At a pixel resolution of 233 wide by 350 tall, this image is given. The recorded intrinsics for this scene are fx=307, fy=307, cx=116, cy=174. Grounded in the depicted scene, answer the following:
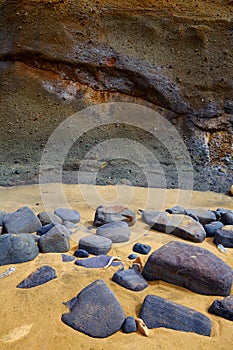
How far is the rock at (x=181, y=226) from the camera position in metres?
1.93

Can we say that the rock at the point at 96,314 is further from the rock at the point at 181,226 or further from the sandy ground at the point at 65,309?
the rock at the point at 181,226

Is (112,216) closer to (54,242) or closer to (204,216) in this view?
(54,242)

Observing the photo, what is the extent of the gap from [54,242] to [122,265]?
0.40 m

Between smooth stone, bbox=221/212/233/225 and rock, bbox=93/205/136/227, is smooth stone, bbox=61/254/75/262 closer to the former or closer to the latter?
rock, bbox=93/205/136/227

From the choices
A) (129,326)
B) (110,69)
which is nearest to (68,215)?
(129,326)

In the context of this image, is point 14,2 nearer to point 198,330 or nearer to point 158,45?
point 158,45

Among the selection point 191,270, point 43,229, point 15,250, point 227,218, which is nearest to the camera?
point 191,270

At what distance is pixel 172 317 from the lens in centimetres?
114

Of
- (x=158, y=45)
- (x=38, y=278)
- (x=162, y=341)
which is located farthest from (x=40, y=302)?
(x=158, y=45)

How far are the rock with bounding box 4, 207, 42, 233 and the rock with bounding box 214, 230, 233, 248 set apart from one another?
111 centimetres

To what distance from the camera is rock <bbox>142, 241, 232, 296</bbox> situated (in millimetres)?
1331

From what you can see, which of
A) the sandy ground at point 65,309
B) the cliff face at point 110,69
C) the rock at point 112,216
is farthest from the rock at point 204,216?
the cliff face at point 110,69

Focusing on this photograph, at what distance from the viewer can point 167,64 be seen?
4.81 meters

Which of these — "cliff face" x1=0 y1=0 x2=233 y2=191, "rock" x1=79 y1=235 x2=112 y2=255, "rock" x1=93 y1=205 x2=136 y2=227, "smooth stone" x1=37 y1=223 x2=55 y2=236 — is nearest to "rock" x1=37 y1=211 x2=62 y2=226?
"smooth stone" x1=37 y1=223 x2=55 y2=236
